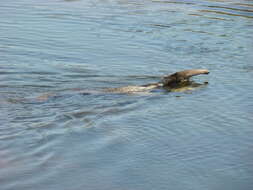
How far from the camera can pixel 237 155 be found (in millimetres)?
5602

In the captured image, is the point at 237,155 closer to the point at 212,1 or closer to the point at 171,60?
the point at 171,60

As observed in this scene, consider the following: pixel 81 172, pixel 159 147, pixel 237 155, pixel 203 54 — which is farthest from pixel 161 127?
pixel 203 54

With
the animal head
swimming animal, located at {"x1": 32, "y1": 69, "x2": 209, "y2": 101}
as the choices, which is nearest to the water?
swimming animal, located at {"x1": 32, "y1": 69, "x2": 209, "y2": 101}

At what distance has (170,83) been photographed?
7938 mm

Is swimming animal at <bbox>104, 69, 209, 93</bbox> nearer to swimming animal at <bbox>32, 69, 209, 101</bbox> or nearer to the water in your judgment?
swimming animal at <bbox>32, 69, 209, 101</bbox>

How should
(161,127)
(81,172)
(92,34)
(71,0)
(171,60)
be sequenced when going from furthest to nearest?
(71,0) → (92,34) → (171,60) → (161,127) → (81,172)

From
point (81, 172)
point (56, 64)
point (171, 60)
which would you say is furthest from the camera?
point (171, 60)

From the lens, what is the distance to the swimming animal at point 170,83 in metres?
7.70

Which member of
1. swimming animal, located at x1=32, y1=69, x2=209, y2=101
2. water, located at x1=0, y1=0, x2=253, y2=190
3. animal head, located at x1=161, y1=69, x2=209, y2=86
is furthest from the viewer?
animal head, located at x1=161, y1=69, x2=209, y2=86

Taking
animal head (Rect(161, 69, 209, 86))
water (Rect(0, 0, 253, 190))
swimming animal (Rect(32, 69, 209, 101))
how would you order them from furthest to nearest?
animal head (Rect(161, 69, 209, 86)) < swimming animal (Rect(32, 69, 209, 101)) < water (Rect(0, 0, 253, 190))

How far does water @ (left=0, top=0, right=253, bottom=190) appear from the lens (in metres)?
5.03

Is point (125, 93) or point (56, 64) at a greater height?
point (56, 64)

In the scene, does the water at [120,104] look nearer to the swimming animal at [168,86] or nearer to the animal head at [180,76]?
the swimming animal at [168,86]

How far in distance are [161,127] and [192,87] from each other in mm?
1896
